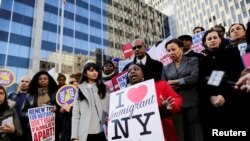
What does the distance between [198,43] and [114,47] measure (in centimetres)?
3867

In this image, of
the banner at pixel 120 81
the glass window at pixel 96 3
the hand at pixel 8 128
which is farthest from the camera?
the glass window at pixel 96 3

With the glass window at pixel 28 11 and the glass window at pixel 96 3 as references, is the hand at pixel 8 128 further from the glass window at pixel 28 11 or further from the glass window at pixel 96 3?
the glass window at pixel 96 3

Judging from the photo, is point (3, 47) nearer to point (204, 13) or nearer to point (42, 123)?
point (42, 123)

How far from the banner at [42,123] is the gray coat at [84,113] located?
1.03m

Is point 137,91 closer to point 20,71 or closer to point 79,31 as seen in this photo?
point 20,71

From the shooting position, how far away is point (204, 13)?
67688mm

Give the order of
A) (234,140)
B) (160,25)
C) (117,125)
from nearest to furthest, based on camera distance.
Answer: (117,125), (234,140), (160,25)

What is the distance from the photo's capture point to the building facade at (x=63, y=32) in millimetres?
31331

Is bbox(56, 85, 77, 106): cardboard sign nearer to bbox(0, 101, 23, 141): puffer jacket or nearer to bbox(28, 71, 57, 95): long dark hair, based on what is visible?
bbox(28, 71, 57, 95): long dark hair

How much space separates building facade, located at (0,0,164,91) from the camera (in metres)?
31.3

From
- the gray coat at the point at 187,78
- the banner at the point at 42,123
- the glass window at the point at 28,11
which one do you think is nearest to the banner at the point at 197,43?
the gray coat at the point at 187,78

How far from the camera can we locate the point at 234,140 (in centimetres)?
298

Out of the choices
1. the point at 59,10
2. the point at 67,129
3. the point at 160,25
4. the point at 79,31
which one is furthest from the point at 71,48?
the point at 67,129

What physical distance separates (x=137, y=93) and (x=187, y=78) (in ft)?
2.87
